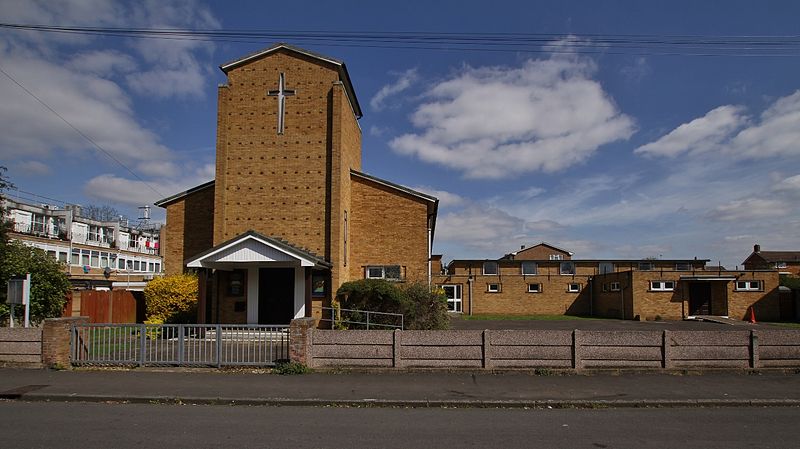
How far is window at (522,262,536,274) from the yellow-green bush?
29.1 metres

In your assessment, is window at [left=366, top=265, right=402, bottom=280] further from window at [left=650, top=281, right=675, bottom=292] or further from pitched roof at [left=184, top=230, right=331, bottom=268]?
window at [left=650, top=281, right=675, bottom=292]

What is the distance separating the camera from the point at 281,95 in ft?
70.6

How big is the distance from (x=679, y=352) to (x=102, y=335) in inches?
518

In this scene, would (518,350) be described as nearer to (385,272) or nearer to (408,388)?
(408,388)

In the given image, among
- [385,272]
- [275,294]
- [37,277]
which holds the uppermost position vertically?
[385,272]

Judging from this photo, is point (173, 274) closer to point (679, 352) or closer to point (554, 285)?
point (679, 352)

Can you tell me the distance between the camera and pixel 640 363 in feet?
40.9

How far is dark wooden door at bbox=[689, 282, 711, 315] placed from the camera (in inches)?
1495

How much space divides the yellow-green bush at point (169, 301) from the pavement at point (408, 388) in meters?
8.19

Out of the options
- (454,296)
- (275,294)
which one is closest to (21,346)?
(275,294)

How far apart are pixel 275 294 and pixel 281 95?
747cm

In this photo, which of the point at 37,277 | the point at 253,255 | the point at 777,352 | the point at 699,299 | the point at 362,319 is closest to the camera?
the point at 777,352

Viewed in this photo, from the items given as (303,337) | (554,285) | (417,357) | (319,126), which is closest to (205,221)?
(319,126)

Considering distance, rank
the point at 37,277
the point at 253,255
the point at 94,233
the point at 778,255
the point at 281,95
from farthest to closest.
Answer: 1. the point at 778,255
2. the point at 94,233
3. the point at 281,95
4. the point at 253,255
5. the point at 37,277
